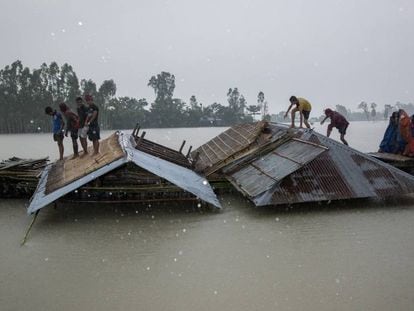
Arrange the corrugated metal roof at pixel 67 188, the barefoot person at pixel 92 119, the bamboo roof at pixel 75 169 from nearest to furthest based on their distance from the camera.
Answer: the corrugated metal roof at pixel 67 188 < the bamboo roof at pixel 75 169 < the barefoot person at pixel 92 119

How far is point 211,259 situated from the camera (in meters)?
6.09

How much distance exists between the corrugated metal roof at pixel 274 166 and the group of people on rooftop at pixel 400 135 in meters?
4.13

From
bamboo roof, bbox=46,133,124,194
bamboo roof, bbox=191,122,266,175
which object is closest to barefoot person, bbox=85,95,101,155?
bamboo roof, bbox=46,133,124,194

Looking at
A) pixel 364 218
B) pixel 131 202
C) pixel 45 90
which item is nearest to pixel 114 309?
pixel 131 202

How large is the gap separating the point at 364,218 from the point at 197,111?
106m

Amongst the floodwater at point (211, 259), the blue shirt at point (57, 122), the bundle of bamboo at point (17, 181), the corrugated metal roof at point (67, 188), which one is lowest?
the floodwater at point (211, 259)

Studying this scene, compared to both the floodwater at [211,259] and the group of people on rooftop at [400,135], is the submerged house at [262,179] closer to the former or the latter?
the floodwater at [211,259]

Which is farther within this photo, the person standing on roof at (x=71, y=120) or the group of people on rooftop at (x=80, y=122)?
the person standing on roof at (x=71, y=120)

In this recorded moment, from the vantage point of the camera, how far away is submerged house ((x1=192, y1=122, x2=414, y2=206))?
8672 millimetres

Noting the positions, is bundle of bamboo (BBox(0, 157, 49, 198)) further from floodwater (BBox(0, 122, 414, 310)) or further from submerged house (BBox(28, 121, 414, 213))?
floodwater (BBox(0, 122, 414, 310))

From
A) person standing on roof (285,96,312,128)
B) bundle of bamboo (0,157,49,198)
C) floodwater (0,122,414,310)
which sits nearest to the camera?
floodwater (0,122,414,310)

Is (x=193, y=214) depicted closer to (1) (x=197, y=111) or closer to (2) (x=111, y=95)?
(2) (x=111, y=95)

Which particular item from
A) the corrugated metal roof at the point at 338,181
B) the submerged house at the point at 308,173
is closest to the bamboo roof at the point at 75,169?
the submerged house at the point at 308,173

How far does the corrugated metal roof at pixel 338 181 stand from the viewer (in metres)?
8.59
